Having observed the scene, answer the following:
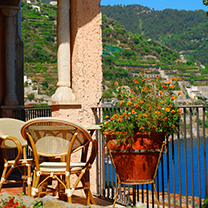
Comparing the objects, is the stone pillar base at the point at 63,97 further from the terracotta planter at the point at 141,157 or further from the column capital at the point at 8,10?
the column capital at the point at 8,10

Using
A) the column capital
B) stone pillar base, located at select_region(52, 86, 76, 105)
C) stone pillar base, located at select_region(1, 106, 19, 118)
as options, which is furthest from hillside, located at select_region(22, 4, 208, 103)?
stone pillar base, located at select_region(52, 86, 76, 105)

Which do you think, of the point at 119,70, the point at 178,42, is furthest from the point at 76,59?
the point at 178,42

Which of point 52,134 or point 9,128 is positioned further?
point 9,128

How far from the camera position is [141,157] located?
111 inches

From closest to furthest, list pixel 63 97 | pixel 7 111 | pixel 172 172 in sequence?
pixel 172 172, pixel 63 97, pixel 7 111

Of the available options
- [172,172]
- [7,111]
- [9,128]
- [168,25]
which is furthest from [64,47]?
[168,25]

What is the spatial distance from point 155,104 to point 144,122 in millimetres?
193

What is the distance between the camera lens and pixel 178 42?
358ft

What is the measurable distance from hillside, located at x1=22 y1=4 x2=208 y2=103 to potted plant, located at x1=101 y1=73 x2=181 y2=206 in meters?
48.6

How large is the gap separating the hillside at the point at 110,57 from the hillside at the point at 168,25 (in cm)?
1834

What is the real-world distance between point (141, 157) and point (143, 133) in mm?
184

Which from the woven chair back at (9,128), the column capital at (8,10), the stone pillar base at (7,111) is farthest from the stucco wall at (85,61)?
the column capital at (8,10)

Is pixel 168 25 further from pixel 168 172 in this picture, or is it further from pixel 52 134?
pixel 52 134

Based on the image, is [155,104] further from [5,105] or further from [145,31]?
[145,31]
